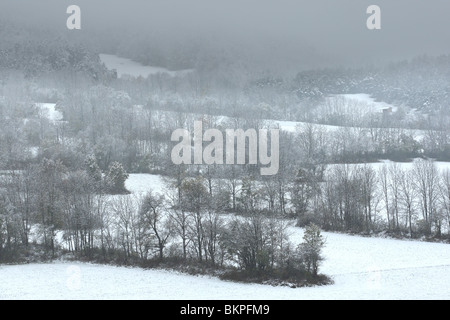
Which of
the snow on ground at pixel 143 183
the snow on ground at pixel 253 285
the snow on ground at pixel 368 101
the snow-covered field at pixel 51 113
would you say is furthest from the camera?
the snow on ground at pixel 368 101

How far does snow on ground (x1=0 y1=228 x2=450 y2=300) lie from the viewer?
1307 inches

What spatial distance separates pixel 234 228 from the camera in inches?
1644

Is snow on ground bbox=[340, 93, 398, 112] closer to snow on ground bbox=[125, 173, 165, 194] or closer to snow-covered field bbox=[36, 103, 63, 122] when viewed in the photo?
snow on ground bbox=[125, 173, 165, 194]

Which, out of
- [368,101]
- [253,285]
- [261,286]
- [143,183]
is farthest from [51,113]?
[368,101]

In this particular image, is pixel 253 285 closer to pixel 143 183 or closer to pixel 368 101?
pixel 143 183

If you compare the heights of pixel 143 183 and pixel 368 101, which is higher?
pixel 368 101

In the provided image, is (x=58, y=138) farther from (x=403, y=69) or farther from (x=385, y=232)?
(x=403, y=69)

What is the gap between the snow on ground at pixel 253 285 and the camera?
109ft

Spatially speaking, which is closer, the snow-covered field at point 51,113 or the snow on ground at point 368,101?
the snow-covered field at point 51,113

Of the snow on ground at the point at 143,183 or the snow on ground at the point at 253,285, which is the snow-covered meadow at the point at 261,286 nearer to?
the snow on ground at the point at 253,285

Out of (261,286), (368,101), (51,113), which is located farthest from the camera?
(368,101)

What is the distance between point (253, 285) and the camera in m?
37.5

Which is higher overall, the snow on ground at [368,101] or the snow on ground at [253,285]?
the snow on ground at [368,101]

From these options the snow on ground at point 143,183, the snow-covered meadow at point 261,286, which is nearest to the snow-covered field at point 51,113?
the snow on ground at point 143,183
